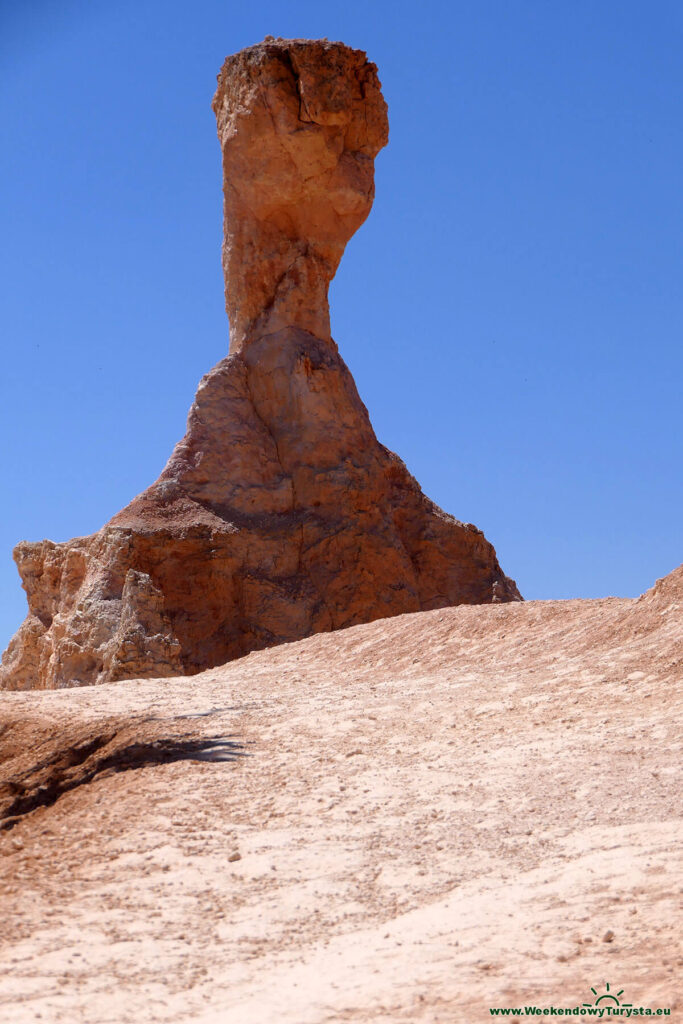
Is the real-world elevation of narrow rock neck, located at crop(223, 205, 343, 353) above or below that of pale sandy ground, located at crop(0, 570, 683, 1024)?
above

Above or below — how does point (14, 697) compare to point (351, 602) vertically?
below

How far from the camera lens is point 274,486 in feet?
69.3

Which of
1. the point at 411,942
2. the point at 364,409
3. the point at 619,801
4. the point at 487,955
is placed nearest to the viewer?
the point at 487,955

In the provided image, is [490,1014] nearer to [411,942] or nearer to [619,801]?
[411,942]

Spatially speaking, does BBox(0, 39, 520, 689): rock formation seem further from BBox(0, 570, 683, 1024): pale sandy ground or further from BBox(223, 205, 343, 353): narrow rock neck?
BBox(0, 570, 683, 1024): pale sandy ground

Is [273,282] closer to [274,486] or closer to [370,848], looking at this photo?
[274,486]

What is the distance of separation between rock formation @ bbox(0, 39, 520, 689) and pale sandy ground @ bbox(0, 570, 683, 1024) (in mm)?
8609

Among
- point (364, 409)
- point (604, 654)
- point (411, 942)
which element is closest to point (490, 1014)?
point (411, 942)

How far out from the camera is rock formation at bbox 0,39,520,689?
1944 cm

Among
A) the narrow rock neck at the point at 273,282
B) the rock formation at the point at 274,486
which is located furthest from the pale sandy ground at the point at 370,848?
the narrow rock neck at the point at 273,282

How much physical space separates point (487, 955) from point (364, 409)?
18.6 meters

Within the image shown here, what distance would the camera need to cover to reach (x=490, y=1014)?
4.20 metres

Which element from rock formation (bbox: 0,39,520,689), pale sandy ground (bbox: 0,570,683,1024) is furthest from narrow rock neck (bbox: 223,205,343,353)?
pale sandy ground (bbox: 0,570,683,1024)

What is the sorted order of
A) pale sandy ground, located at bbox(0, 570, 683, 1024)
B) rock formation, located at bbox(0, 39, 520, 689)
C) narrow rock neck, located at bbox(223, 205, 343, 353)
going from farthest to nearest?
narrow rock neck, located at bbox(223, 205, 343, 353) → rock formation, located at bbox(0, 39, 520, 689) → pale sandy ground, located at bbox(0, 570, 683, 1024)
